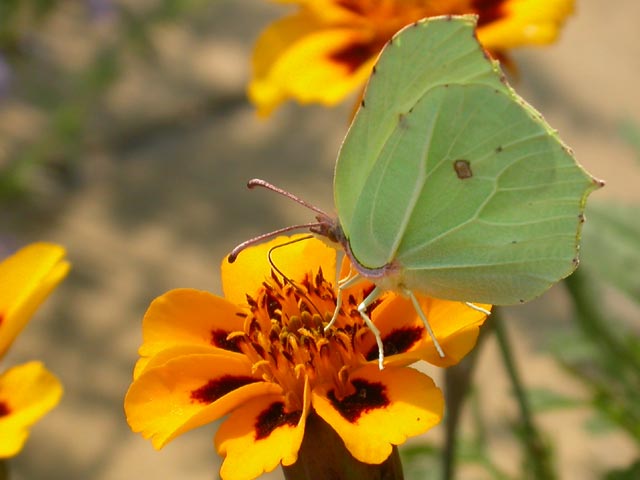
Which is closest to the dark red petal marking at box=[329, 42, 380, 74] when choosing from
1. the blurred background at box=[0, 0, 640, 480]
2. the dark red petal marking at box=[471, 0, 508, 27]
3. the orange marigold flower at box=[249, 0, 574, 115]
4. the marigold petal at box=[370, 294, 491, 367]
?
the orange marigold flower at box=[249, 0, 574, 115]

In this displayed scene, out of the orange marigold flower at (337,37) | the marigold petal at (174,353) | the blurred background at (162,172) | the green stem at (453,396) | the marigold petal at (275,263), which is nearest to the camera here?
the marigold petal at (174,353)

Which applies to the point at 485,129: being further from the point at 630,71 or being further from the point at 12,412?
the point at 630,71

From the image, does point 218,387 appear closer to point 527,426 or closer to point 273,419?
point 273,419

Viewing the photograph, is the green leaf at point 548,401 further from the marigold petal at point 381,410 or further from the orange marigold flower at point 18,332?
the orange marigold flower at point 18,332

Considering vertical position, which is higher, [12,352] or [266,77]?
[266,77]

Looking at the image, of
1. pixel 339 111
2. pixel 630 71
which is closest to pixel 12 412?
pixel 339 111

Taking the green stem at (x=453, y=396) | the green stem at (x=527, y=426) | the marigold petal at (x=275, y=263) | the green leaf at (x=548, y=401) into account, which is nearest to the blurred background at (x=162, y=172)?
the green leaf at (x=548, y=401)
